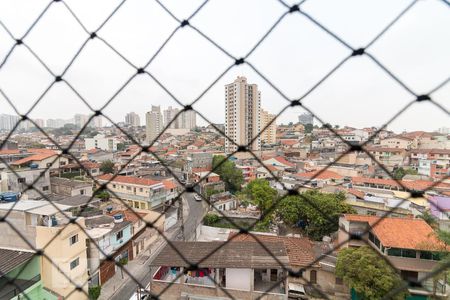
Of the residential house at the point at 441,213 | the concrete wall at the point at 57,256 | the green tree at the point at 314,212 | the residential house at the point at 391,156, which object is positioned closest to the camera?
the concrete wall at the point at 57,256

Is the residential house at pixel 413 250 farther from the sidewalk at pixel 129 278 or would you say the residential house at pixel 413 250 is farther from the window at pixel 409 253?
the sidewalk at pixel 129 278

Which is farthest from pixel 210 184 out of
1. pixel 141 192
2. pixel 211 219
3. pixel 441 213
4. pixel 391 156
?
pixel 391 156

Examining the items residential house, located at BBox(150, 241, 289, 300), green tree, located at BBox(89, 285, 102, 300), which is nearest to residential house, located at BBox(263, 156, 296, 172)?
residential house, located at BBox(150, 241, 289, 300)

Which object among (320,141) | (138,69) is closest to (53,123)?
(320,141)

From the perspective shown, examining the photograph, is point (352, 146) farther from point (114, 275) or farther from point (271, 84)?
point (114, 275)

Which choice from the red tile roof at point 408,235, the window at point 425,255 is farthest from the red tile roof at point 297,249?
the window at point 425,255
